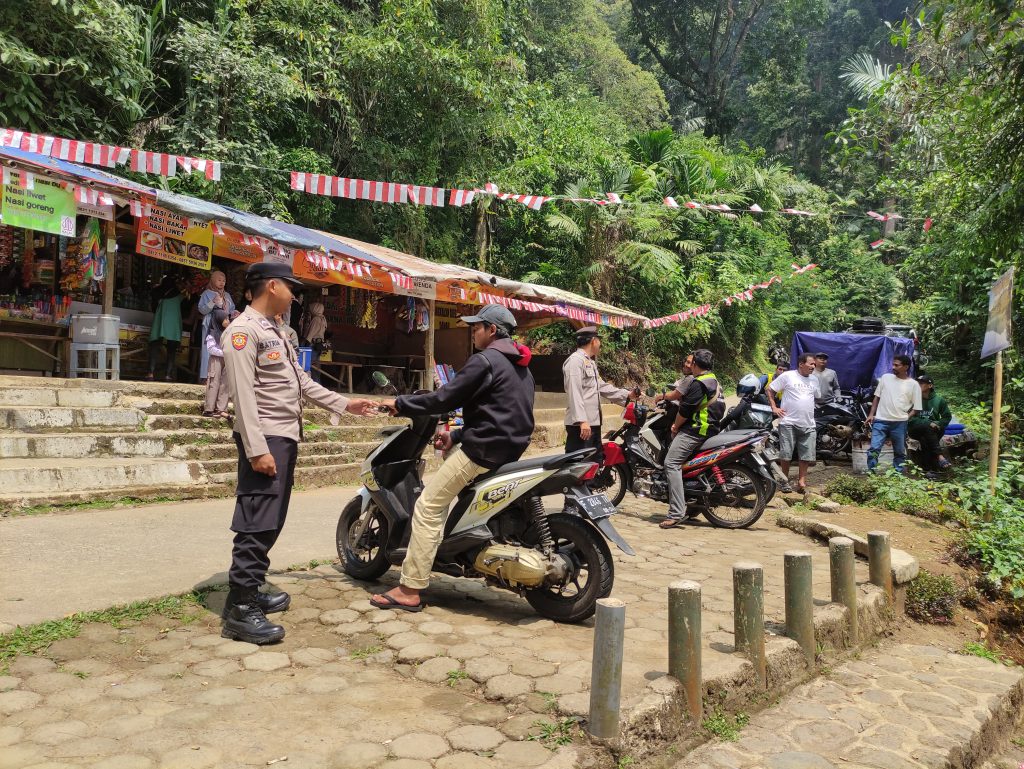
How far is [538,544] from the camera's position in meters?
4.06

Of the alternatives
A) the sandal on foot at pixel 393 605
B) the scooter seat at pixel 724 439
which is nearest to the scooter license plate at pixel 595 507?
the sandal on foot at pixel 393 605

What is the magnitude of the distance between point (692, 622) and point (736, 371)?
20.2 metres

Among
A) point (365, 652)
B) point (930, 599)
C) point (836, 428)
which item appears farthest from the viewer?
point (836, 428)

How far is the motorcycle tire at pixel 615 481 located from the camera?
7994 millimetres

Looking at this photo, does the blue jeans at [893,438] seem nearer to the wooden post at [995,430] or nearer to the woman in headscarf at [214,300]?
the wooden post at [995,430]

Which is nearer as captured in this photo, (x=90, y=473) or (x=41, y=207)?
(x=90, y=473)

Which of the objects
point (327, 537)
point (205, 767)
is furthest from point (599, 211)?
point (205, 767)

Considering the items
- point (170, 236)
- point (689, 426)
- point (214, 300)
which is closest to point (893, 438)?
point (689, 426)

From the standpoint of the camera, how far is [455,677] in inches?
130

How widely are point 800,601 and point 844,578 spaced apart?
703 mm

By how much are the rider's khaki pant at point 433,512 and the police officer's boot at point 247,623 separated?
778 millimetres

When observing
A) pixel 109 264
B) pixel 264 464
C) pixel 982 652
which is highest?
pixel 109 264

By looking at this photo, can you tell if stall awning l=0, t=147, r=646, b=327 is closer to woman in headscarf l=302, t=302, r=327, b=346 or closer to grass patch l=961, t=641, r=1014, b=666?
woman in headscarf l=302, t=302, r=327, b=346

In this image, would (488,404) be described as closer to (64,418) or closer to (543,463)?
(543,463)
